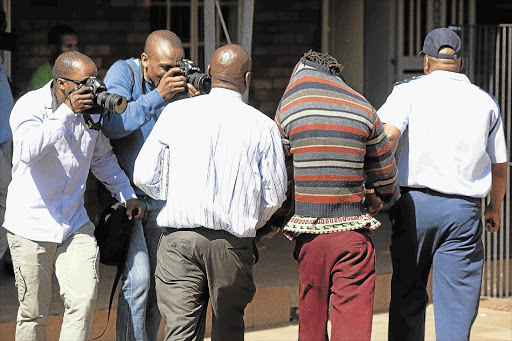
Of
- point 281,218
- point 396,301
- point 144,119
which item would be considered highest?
point 144,119

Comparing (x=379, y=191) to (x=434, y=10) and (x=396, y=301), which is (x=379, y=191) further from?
(x=434, y=10)

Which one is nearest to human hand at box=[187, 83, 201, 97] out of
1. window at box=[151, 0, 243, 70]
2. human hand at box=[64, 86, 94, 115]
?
human hand at box=[64, 86, 94, 115]

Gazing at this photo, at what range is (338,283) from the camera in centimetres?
474

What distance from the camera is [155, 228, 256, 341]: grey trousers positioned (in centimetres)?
449

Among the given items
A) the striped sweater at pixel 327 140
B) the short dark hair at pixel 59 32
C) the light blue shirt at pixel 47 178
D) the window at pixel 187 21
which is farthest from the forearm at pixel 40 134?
the window at pixel 187 21

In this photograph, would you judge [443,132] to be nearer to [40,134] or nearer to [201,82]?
[201,82]

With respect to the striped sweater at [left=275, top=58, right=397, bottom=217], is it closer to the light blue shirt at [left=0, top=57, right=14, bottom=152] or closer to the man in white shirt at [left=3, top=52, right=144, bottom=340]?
the man in white shirt at [left=3, top=52, right=144, bottom=340]

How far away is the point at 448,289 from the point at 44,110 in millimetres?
2293

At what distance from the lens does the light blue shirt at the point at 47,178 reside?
472 cm

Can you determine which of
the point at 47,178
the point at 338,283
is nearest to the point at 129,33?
the point at 47,178

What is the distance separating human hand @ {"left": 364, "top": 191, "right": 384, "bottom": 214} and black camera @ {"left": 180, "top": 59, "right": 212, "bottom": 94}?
95 cm

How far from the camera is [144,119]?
494cm

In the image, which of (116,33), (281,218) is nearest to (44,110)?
(281,218)

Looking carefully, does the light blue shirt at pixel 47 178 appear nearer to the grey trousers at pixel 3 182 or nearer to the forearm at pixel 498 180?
the grey trousers at pixel 3 182
